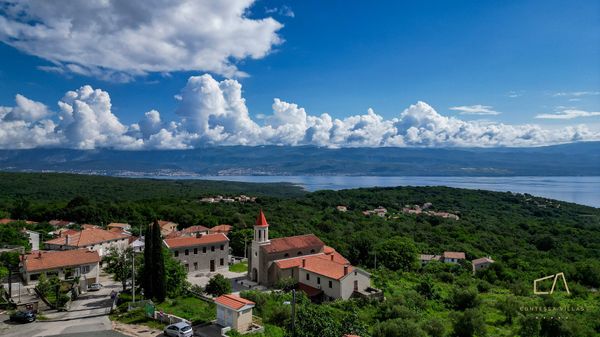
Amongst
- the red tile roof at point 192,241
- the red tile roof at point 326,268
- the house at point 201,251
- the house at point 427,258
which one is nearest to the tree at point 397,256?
the house at point 427,258

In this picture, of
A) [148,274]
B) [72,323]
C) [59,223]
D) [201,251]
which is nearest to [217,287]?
[148,274]

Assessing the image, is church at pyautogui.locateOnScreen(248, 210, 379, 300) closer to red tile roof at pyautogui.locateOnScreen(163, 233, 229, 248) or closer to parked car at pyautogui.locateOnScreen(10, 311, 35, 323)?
red tile roof at pyautogui.locateOnScreen(163, 233, 229, 248)

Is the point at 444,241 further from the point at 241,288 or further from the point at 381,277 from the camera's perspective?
the point at 241,288

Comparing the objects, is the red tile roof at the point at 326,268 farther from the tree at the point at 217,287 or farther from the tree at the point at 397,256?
the tree at the point at 397,256

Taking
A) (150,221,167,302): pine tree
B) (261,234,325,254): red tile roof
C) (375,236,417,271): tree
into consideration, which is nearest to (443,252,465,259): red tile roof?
(375,236,417,271): tree

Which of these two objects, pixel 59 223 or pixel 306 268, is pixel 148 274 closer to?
pixel 306 268
